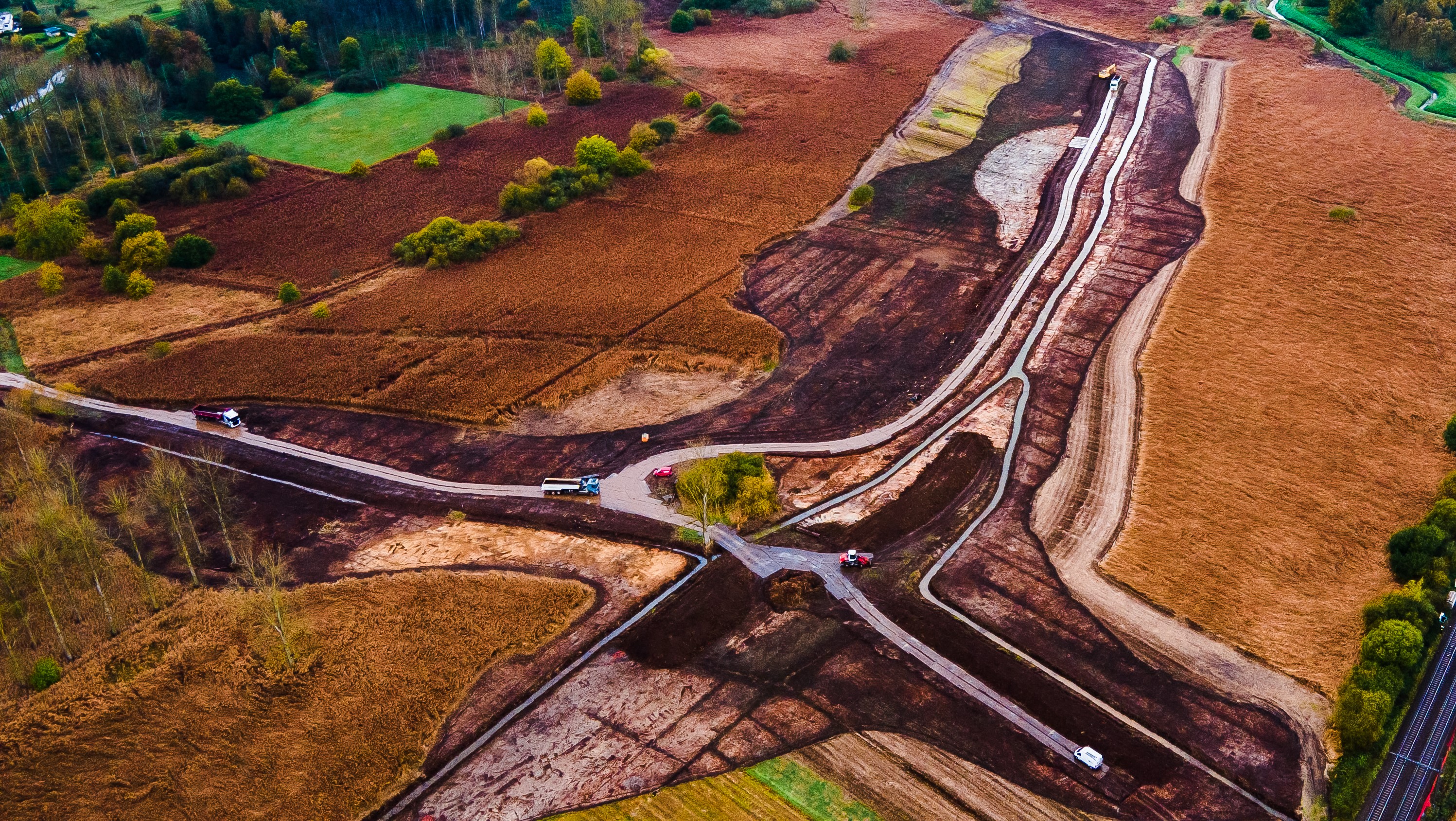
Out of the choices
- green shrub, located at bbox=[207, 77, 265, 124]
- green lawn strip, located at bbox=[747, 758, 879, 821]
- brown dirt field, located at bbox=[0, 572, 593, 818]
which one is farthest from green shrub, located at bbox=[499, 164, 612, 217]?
green lawn strip, located at bbox=[747, 758, 879, 821]

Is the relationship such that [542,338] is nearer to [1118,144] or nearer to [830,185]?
[830,185]

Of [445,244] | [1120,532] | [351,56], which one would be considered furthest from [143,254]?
[1120,532]

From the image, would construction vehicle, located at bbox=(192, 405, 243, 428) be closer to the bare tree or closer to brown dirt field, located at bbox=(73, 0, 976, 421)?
brown dirt field, located at bbox=(73, 0, 976, 421)

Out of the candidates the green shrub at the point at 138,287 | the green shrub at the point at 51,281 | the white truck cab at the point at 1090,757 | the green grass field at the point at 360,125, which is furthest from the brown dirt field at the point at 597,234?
the white truck cab at the point at 1090,757

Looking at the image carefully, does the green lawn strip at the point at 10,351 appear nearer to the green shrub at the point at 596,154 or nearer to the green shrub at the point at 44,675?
the green shrub at the point at 44,675

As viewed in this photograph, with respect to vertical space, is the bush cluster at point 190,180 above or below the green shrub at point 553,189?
above

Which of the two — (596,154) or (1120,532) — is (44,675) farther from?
(596,154)
